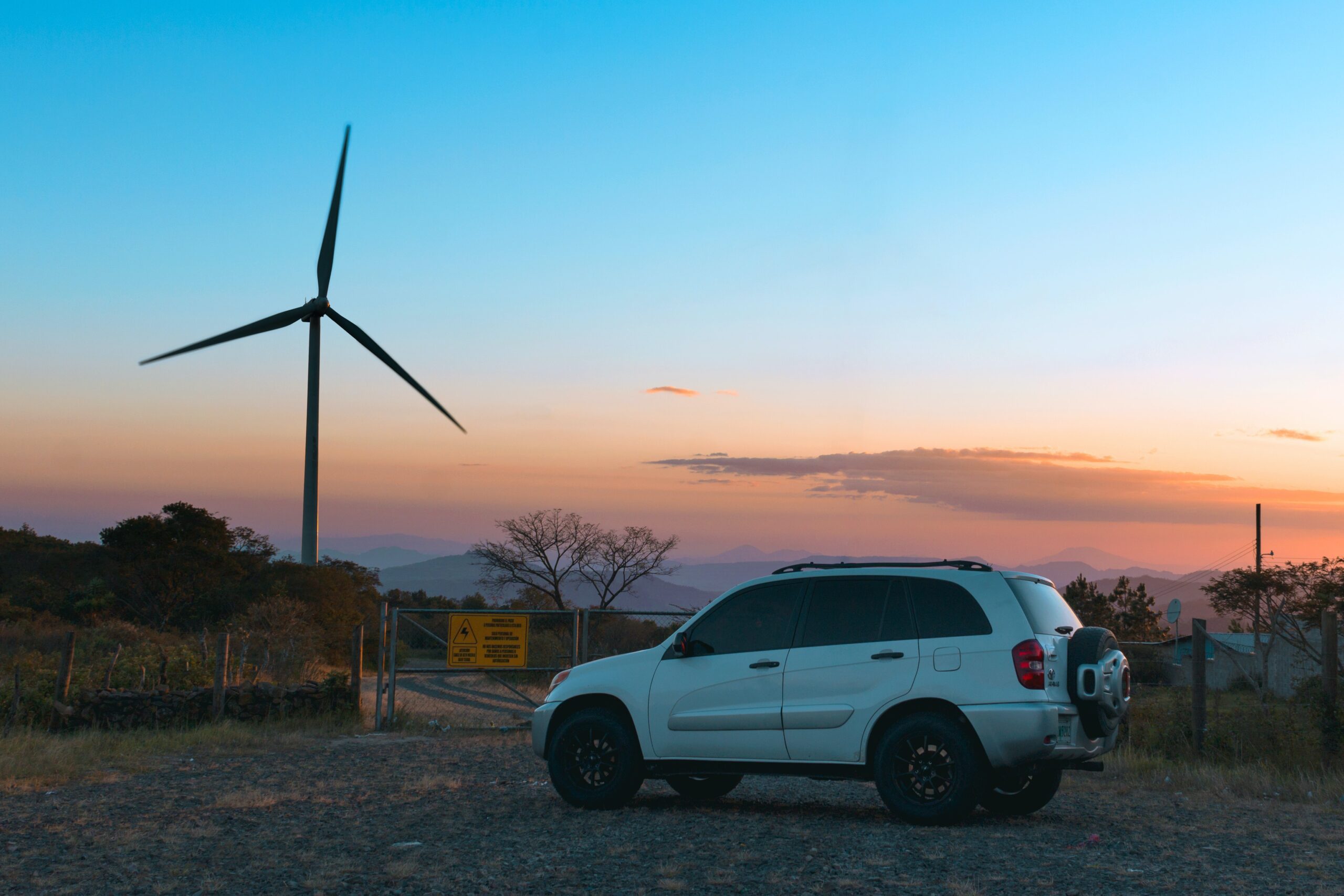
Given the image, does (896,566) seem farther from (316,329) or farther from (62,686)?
(316,329)

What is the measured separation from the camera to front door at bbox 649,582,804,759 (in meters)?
9.19

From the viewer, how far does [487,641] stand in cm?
1777

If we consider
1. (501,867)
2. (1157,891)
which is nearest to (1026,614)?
(1157,891)

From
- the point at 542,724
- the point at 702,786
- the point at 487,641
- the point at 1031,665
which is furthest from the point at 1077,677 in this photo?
the point at 487,641

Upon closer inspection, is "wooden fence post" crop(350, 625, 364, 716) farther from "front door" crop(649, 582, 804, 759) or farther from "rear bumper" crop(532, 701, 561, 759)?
"front door" crop(649, 582, 804, 759)

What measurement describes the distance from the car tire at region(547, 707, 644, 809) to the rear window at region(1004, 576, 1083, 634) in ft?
10.8

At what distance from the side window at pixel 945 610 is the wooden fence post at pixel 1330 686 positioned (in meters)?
4.95

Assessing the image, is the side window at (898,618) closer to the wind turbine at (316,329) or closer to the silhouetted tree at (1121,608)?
the wind turbine at (316,329)

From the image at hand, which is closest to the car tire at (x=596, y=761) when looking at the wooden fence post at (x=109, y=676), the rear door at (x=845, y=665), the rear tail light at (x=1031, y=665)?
the rear door at (x=845, y=665)

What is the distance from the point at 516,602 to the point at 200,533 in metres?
12.6

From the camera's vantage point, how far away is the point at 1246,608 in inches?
2030

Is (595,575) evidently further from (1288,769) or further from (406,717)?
(1288,769)

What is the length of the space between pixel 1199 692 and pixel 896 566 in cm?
553

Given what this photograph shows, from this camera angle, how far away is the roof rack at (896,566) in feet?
28.9
